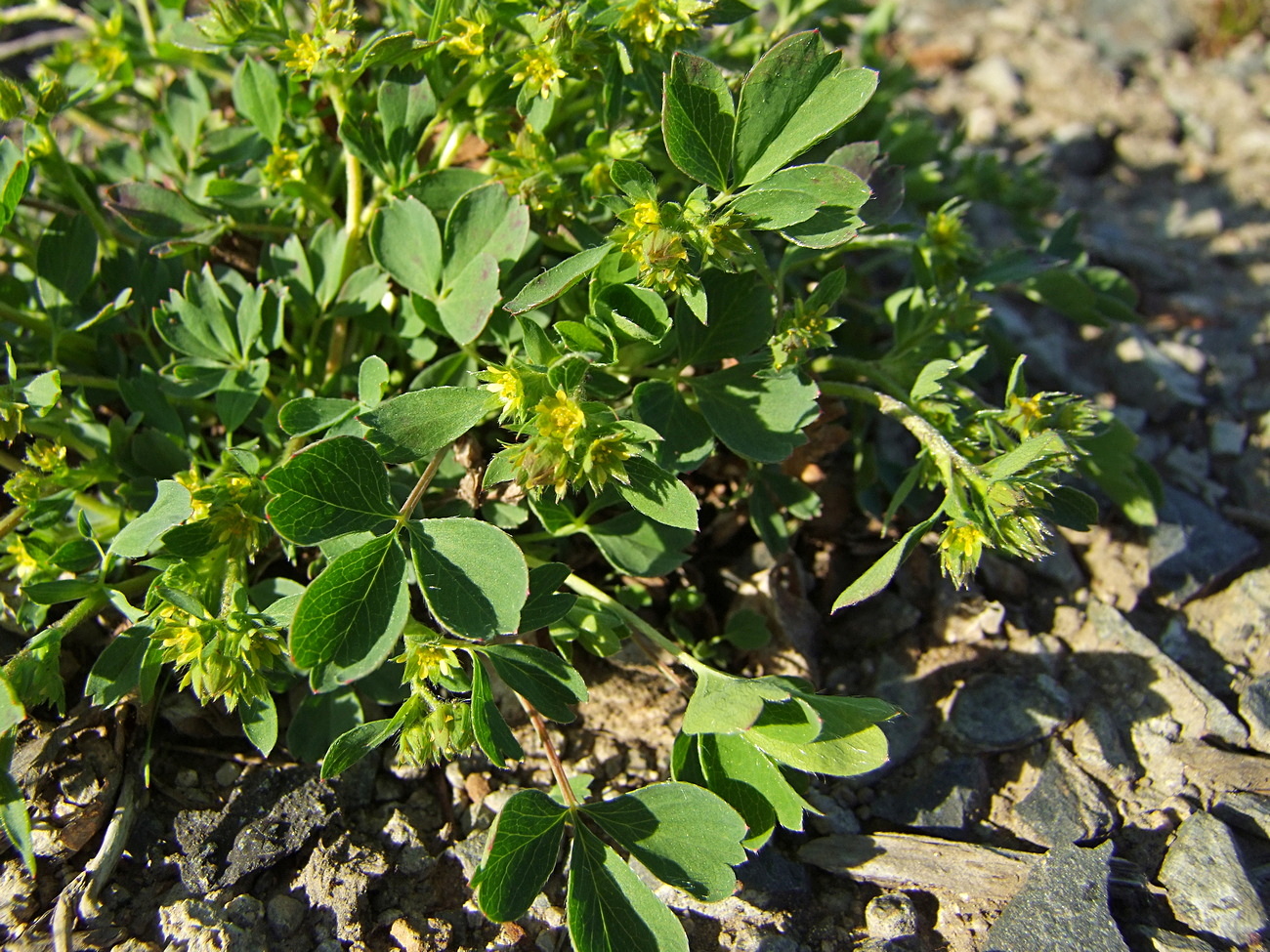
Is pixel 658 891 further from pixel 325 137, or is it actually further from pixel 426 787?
pixel 325 137

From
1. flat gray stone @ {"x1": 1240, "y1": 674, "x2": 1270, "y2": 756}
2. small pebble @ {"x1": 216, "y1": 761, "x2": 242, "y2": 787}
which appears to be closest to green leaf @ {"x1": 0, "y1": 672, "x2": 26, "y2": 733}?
small pebble @ {"x1": 216, "y1": 761, "x2": 242, "y2": 787}

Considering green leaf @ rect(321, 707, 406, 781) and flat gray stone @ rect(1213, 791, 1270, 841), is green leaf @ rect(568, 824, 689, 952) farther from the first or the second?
flat gray stone @ rect(1213, 791, 1270, 841)

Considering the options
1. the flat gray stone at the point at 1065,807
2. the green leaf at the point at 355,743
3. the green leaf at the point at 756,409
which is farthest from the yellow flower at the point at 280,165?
the flat gray stone at the point at 1065,807

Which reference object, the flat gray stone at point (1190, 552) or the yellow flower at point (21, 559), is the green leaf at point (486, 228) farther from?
the flat gray stone at point (1190, 552)

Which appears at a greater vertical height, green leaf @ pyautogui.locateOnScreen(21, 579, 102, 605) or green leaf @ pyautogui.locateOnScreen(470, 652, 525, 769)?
green leaf @ pyautogui.locateOnScreen(21, 579, 102, 605)

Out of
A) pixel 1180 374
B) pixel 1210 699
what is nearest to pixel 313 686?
pixel 1210 699

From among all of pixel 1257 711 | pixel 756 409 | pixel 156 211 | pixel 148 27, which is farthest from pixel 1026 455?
pixel 148 27

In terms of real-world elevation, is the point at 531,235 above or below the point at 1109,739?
above
